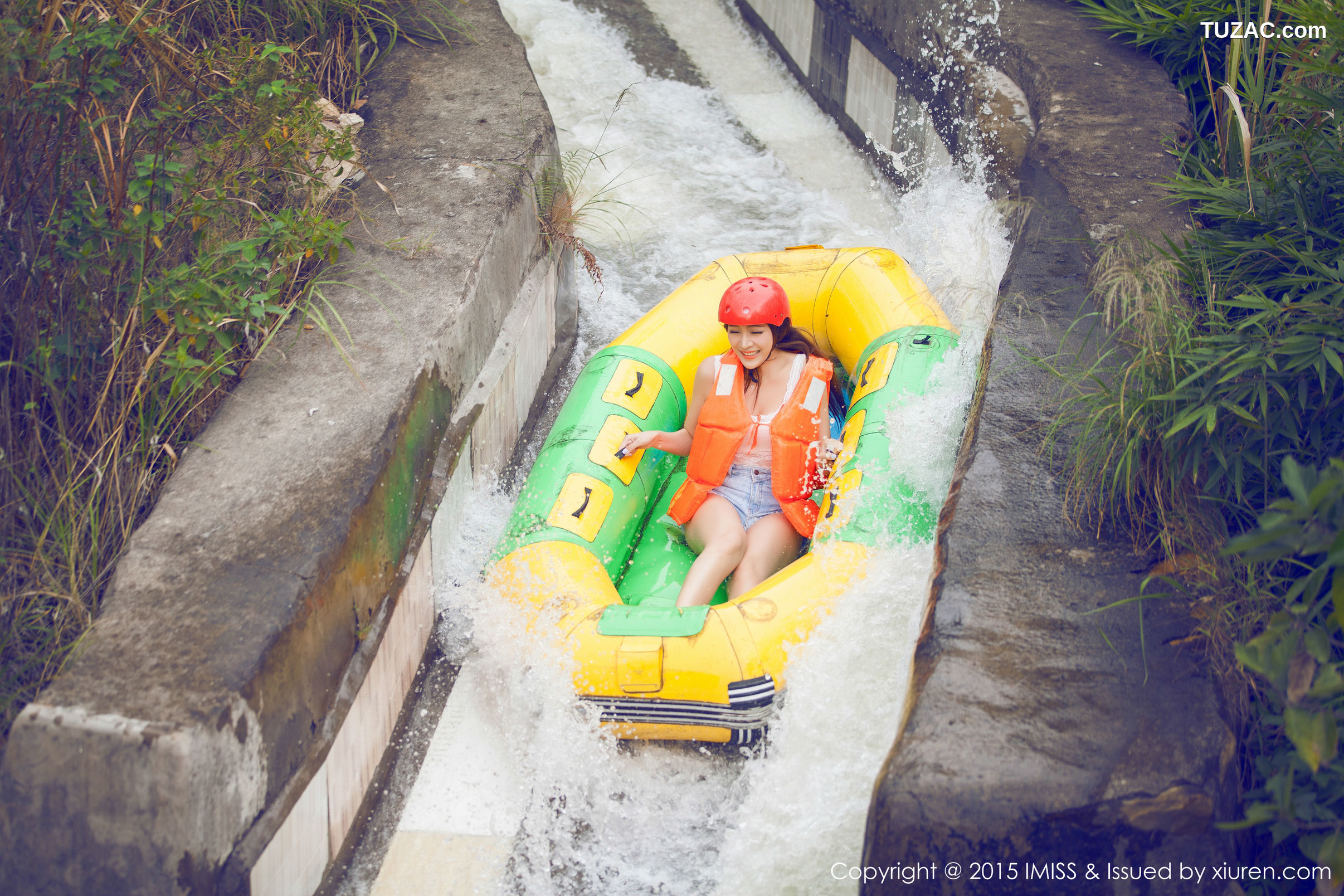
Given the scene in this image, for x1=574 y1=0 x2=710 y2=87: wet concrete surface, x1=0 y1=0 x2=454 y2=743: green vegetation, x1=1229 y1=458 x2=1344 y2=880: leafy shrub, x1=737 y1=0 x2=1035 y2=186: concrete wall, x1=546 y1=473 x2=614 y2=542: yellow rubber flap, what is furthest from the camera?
x1=574 y1=0 x2=710 y2=87: wet concrete surface

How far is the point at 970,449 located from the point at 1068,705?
2.94 ft

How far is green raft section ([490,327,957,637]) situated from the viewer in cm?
308

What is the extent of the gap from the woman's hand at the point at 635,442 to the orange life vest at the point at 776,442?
15 centimetres

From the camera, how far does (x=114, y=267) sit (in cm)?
296

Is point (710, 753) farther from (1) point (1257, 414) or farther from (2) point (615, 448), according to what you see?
(1) point (1257, 414)

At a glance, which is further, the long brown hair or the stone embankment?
the long brown hair

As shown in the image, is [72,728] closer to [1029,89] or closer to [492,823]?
[492,823]

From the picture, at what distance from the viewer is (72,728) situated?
2.13 m

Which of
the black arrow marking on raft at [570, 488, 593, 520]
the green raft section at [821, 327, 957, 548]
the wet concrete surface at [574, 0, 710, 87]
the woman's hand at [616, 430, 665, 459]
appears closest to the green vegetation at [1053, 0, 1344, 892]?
the green raft section at [821, 327, 957, 548]

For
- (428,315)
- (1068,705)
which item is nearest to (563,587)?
(428,315)

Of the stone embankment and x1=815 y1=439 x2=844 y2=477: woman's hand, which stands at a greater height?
the stone embankment

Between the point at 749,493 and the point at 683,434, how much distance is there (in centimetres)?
37

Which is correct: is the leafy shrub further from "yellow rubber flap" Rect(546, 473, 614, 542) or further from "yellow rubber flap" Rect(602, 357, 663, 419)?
"yellow rubber flap" Rect(602, 357, 663, 419)

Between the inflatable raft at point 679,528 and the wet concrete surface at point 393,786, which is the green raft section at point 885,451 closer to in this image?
the inflatable raft at point 679,528
